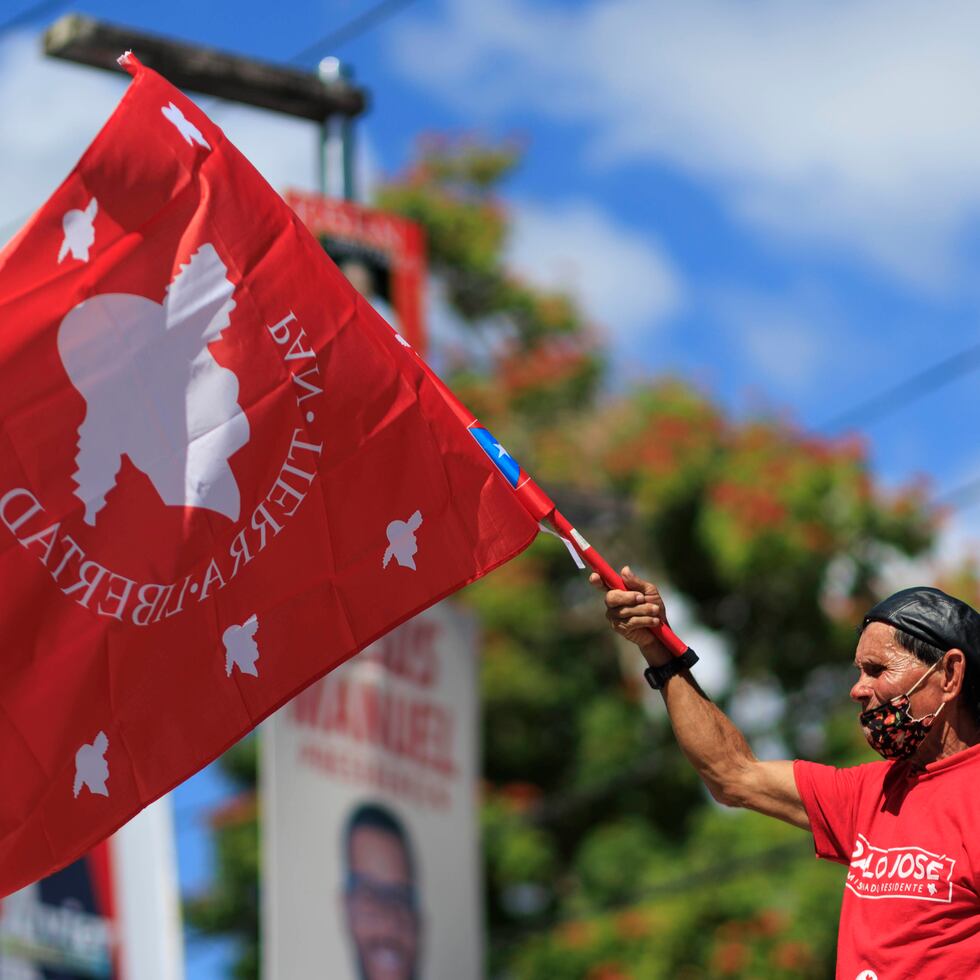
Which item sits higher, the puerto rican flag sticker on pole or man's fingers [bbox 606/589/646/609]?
the puerto rican flag sticker on pole

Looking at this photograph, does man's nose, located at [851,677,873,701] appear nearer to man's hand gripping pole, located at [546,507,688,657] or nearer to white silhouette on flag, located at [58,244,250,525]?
man's hand gripping pole, located at [546,507,688,657]

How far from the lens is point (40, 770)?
15.7 feet

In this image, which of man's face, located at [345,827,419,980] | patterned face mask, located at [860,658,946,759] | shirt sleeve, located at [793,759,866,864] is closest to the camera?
patterned face mask, located at [860,658,946,759]

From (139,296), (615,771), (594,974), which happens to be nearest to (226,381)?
(139,296)

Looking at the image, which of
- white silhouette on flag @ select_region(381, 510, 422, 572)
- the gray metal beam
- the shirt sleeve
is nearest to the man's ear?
the shirt sleeve

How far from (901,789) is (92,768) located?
1.80 metres

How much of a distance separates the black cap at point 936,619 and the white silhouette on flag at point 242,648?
1.45m

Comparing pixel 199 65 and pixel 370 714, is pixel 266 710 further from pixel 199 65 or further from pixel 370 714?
pixel 370 714

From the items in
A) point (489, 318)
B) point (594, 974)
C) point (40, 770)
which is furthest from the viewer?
point (489, 318)

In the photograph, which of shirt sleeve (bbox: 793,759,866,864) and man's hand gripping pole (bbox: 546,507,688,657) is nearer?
shirt sleeve (bbox: 793,759,866,864)

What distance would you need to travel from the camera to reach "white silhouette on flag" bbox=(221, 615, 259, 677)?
16.3ft

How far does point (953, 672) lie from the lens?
14.3ft

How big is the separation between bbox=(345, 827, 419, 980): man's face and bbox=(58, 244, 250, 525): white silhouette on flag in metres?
8.10

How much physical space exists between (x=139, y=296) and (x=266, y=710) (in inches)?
40.3
